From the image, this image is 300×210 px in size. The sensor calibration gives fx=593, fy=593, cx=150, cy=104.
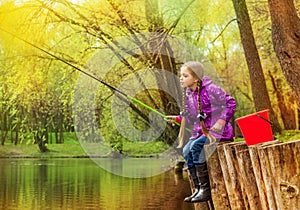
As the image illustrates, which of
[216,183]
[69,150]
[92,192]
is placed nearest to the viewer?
[216,183]

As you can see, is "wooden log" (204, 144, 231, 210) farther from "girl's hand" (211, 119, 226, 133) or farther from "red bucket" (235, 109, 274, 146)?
"red bucket" (235, 109, 274, 146)

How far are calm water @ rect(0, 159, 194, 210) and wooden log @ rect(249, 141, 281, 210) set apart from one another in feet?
26.7

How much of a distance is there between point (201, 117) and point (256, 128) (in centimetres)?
57

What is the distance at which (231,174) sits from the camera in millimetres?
5250

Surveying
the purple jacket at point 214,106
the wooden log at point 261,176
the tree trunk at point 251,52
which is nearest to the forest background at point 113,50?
the tree trunk at point 251,52

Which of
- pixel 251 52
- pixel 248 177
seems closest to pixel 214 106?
pixel 248 177

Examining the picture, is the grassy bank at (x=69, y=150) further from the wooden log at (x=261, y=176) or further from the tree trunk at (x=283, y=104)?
the wooden log at (x=261, y=176)

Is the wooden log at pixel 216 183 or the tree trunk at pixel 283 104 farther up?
the tree trunk at pixel 283 104

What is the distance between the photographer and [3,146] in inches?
1805

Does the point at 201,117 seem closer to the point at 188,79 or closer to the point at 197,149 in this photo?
the point at 197,149

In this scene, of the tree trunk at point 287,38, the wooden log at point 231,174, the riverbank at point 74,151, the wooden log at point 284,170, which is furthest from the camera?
the riverbank at point 74,151

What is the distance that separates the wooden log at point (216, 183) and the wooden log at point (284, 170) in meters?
1.05

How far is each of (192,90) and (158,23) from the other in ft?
27.8

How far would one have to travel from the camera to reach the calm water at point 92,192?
13430mm
